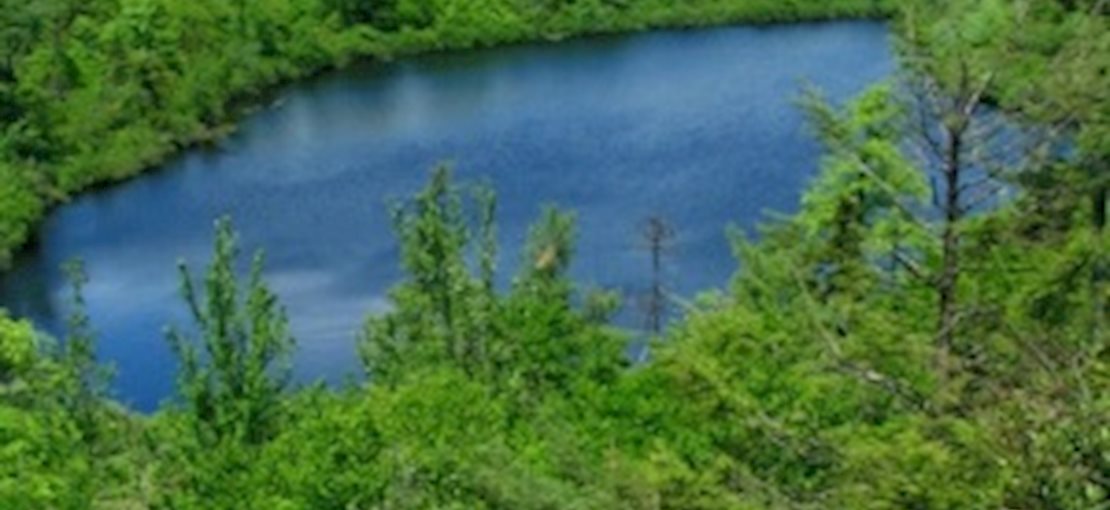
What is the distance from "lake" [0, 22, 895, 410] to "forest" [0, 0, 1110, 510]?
26.4 ft

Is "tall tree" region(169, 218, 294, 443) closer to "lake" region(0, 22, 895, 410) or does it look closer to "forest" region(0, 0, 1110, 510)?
"forest" region(0, 0, 1110, 510)

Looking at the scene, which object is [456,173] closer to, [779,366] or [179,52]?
[179,52]

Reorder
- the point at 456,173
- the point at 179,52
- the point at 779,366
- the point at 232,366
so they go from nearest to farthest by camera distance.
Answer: the point at 779,366 < the point at 232,366 < the point at 456,173 < the point at 179,52

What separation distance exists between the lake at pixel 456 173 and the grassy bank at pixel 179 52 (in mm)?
1226

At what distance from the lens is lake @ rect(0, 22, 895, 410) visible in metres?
47.4

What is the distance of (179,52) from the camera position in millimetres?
70875

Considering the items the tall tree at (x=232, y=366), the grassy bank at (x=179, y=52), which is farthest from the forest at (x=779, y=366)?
the grassy bank at (x=179, y=52)

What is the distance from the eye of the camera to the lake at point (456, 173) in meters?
47.4

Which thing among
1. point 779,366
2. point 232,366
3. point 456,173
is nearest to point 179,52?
point 456,173

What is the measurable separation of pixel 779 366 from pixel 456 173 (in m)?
39.0

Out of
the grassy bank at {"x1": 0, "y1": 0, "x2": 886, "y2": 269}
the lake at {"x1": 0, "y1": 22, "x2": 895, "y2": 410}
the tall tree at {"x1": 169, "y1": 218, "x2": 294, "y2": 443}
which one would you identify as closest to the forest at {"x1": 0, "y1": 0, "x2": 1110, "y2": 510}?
the tall tree at {"x1": 169, "y1": 218, "x2": 294, "y2": 443}

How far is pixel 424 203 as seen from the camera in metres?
32.7

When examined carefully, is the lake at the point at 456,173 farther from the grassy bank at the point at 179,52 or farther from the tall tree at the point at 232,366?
the tall tree at the point at 232,366

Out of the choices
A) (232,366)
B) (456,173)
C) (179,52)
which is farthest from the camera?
(179,52)
